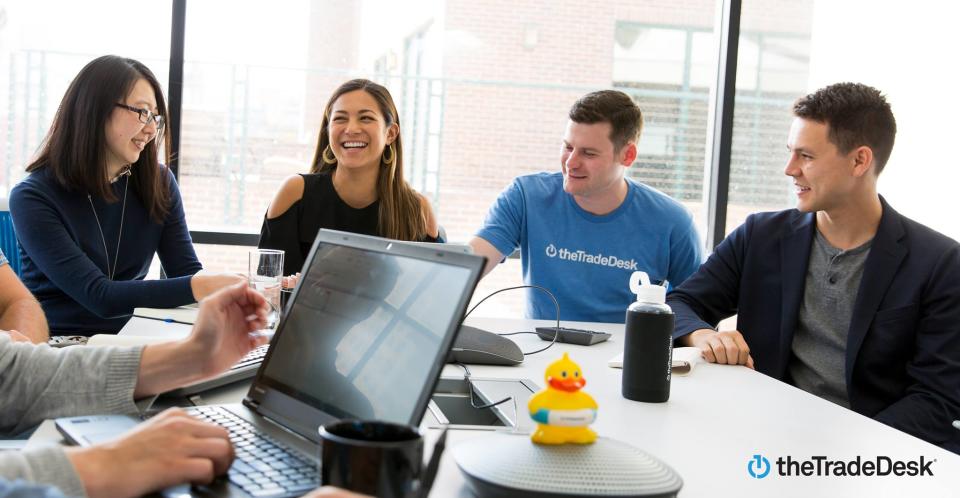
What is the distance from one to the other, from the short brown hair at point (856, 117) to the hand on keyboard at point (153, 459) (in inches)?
71.6

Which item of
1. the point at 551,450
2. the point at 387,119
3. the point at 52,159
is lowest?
the point at 551,450

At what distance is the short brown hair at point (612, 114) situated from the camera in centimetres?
271

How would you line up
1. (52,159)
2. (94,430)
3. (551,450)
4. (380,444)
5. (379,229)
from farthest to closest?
(379,229), (52,159), (94,430), (551,450), (380,444)

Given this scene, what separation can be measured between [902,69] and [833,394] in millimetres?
2703

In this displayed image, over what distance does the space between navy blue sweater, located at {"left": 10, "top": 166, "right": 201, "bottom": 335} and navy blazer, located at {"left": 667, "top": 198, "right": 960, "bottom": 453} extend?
4.57 feet

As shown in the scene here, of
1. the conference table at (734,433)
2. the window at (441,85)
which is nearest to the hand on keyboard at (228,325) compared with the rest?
the conference table at (734,433)

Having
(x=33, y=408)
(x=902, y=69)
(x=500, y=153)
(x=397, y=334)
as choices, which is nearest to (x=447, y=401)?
(x=397, y=334)

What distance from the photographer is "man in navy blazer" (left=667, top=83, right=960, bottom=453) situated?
1772mm

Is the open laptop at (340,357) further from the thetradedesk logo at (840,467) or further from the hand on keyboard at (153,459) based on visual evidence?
the thetradedesk logo at (840,467)

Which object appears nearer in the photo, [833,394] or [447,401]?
[447,401]

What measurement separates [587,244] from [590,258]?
0.18 feet

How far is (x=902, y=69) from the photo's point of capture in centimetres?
402

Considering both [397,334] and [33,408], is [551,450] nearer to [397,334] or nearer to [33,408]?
[397,334]

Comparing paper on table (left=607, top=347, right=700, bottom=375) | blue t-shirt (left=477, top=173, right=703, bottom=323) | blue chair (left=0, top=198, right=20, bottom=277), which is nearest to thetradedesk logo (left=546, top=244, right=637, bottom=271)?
blue t-shirt (left=477, top=173, right=703, bottom=323)
